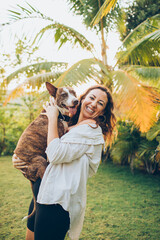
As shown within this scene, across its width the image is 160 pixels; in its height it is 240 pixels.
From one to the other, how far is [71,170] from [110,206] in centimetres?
302

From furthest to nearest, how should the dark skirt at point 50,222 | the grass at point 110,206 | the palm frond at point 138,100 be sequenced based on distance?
1. the palm frond at point 138,100
2. the grass at point 110,206
3. the dark skirt at point 50,222

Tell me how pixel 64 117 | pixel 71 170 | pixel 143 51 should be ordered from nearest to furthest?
pixel 71 170, pixel 64 117, pixel 143 51

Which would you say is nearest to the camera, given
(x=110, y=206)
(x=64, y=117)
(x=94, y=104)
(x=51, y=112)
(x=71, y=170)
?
(x=71, y=170)

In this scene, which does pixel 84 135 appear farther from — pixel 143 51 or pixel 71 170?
pixel 143 51

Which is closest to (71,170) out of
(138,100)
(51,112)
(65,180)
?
(65,180)

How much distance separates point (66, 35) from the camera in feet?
18.3

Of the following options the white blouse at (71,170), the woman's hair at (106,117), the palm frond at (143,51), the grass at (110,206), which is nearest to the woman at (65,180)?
the white blouse at (71,170)

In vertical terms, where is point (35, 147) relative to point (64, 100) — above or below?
below

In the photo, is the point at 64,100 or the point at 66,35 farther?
the point at 66,35

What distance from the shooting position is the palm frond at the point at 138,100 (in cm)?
379

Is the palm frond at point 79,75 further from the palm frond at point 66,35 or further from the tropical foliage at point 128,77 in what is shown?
the palm frond at point 66,35

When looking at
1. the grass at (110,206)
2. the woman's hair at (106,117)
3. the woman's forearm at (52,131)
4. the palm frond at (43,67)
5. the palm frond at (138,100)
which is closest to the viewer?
the woman's forearm at (52,131)

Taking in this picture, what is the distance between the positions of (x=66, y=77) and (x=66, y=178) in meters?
2.98

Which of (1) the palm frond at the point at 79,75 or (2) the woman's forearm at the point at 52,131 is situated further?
(1) the palm frond at the point at 79,75
